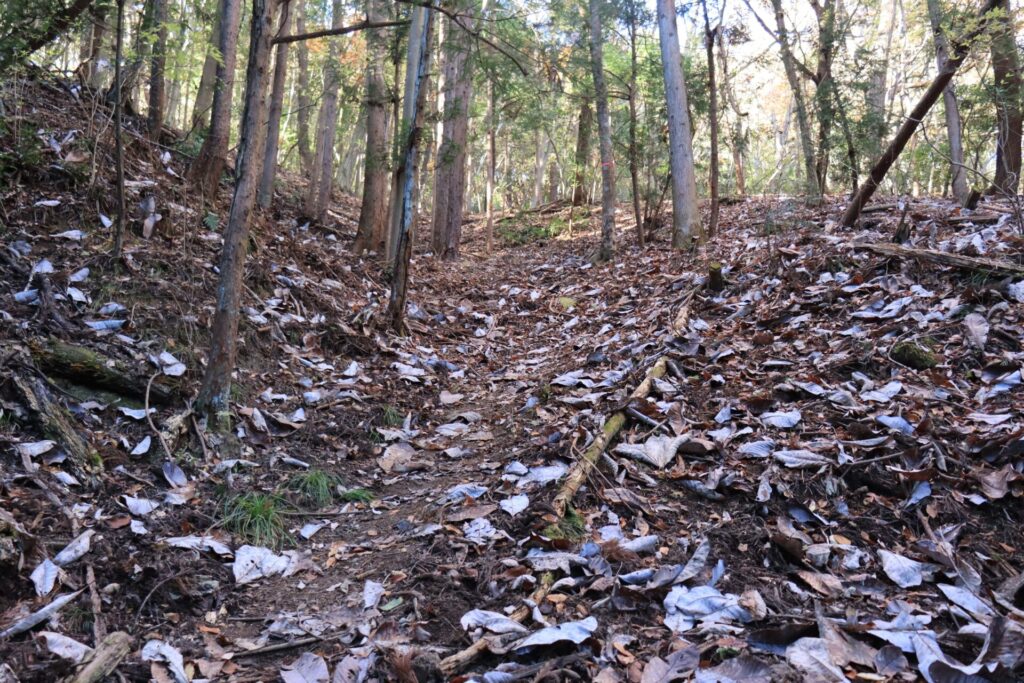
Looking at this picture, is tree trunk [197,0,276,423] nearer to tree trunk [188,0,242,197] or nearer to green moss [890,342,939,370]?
tree trunk [188,0,242,197]

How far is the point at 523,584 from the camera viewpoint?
2797 millimetres

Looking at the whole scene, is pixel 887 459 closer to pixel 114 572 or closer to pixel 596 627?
pixel 596 627

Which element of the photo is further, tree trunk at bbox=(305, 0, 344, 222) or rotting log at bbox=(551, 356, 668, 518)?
tree trunk at bbox=(305, 0, 344, 222)

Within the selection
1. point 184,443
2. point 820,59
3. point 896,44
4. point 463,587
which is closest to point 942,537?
point 463,587

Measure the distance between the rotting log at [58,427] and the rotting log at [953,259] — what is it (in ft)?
19.1

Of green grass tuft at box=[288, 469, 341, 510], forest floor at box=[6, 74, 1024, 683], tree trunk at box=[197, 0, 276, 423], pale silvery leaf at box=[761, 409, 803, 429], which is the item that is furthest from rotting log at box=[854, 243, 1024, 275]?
tree trunk at box=[197, 0, 276, 423]

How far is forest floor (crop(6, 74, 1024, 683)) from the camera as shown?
2.47 metres

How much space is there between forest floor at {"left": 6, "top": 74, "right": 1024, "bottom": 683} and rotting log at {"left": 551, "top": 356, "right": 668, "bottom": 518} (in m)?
0.05

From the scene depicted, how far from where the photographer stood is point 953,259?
5105mm

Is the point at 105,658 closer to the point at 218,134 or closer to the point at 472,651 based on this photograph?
the point at 472,651

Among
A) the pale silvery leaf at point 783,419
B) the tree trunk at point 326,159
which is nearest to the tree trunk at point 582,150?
the tree trunk at point 326,159

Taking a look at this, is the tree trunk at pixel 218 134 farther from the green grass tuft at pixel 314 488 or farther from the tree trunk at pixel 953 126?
the tree trunk at pixel 953 126

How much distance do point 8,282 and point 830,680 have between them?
5.32 m

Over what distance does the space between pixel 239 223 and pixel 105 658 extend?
2.55 metres
